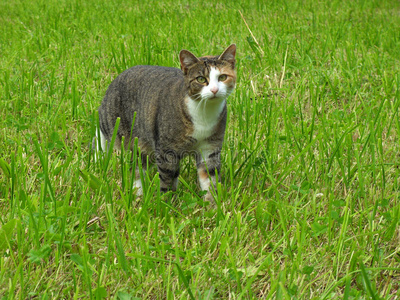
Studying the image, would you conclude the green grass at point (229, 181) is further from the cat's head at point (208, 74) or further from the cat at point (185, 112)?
the cat's head at point (208, 74)

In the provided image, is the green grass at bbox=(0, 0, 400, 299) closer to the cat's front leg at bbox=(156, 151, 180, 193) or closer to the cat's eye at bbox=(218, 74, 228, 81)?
the cat's front leg at bbox=(156, 151, 180, 193)

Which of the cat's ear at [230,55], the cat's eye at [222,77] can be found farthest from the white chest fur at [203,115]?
the cat's ear at [230,55]

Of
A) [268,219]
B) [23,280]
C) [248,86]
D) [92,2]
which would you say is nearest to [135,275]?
[23,280]

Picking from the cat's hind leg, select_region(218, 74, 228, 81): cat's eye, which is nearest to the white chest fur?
select_region(218, 74, 228, 81): cat's eye

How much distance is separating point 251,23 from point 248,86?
2.07 metres

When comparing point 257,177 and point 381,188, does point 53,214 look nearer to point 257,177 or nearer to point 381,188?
point 257,177

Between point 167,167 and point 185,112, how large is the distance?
1.29 feet

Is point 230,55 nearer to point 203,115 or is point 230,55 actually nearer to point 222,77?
point 222,77

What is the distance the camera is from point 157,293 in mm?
1978

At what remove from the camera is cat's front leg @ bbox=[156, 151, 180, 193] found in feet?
9.57

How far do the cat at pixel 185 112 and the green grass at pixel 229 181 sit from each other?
17 centimetres

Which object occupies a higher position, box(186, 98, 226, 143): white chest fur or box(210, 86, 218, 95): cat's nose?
box(210, 86, 218, 95): cat's nose

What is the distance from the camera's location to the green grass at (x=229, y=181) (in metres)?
2.02

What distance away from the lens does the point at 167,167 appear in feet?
9.64
